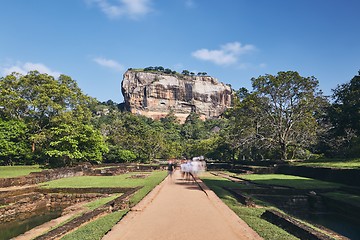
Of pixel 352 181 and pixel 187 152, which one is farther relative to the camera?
pixel 187 152

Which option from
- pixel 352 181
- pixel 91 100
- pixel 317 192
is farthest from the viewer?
pixel 91 100

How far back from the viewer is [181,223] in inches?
295

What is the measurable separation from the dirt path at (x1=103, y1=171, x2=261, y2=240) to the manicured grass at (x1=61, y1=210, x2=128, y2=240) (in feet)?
0.86

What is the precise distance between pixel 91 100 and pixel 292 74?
85.6 feet

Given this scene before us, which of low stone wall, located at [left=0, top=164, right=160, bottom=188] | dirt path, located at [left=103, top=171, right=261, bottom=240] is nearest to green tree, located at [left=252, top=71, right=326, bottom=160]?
low stone wall, located at [left=0, top=164, right=160, bottom=188]

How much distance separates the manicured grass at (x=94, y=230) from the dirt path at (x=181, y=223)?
10.3 inches

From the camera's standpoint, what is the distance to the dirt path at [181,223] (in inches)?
252

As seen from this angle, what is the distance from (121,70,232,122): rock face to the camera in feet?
505

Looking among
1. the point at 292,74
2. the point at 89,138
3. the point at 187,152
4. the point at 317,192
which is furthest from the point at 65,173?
the point at 187,152

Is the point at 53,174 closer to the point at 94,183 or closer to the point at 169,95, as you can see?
the point at 94,183

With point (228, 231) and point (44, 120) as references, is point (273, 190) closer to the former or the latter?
point (228, 231)

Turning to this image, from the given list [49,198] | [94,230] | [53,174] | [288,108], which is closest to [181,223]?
[94,230]

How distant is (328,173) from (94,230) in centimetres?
1723

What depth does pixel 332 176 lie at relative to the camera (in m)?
18.3
